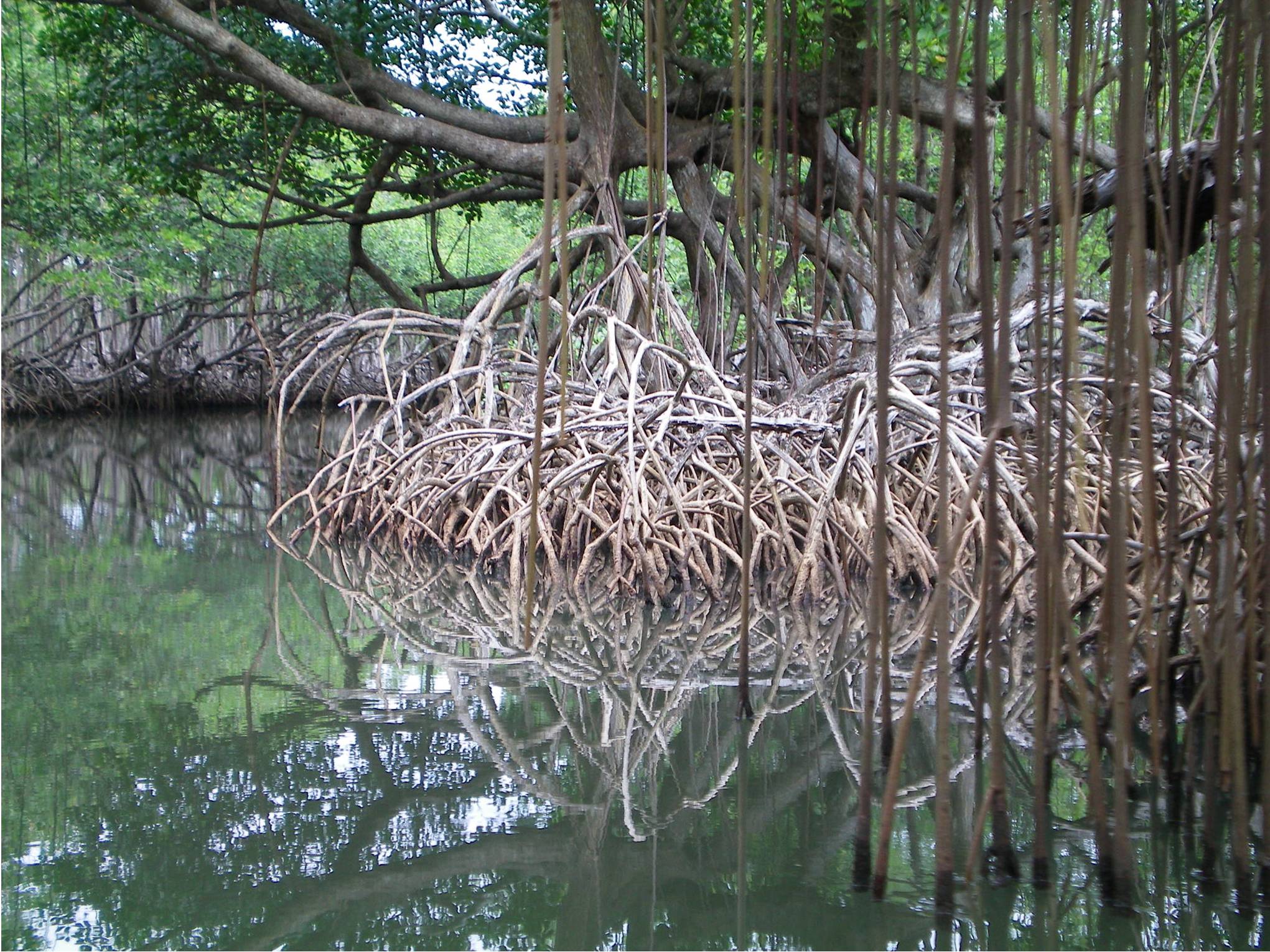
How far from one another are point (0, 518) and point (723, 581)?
428 centimetres

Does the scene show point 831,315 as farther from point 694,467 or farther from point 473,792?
point 473,792

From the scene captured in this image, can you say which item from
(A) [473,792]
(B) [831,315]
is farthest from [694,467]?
(B) [831,315]

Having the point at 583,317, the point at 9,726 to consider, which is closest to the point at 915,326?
the point at 583,317

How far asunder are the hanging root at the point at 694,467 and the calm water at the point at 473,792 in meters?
0.35

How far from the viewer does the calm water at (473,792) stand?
1.95 metres

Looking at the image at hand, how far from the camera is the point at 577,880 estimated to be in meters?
2.13

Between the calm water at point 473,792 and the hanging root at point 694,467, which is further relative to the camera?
the hanging root at point 694,467

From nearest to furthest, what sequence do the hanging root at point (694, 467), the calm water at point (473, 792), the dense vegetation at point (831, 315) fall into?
the dense vegetation at point (831, 315), the calm water at point (473, 792), the hanging root at point (694, 467)

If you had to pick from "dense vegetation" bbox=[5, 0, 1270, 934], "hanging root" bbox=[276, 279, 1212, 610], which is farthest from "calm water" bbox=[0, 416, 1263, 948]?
"hanging root" bbox=[276, 279, 1212, 610]

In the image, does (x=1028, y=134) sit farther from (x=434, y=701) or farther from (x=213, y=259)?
(x=213, y=259)

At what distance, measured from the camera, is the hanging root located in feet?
14.3

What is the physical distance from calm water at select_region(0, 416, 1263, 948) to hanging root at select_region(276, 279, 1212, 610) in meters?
0.35

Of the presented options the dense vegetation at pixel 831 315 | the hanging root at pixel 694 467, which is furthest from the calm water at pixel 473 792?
the hanging root at pixel 694 467

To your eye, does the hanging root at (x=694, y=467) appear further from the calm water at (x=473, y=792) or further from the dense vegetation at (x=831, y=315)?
the calm water at (x=473, y=792)
